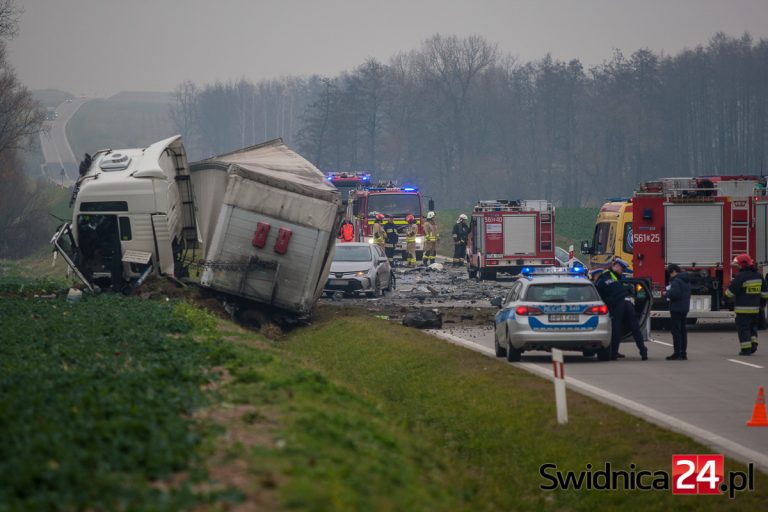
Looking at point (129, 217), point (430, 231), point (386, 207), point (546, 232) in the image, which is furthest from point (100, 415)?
→ point (386, 207)

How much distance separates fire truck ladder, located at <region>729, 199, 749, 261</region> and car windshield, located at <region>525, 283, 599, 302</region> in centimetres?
786

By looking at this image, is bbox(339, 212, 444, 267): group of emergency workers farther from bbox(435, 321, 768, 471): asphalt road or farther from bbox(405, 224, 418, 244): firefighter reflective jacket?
bbox(435, 321, 768, 471): asphalt road

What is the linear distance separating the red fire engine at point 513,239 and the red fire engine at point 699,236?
16.7 meters

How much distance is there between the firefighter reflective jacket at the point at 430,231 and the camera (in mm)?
48781

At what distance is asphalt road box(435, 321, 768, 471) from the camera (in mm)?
13336

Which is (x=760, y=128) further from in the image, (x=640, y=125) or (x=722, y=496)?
(x=722, y=496)

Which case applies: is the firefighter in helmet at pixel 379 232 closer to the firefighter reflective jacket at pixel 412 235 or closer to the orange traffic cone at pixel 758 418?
the firefighter reflective jacket at pixel 412 235

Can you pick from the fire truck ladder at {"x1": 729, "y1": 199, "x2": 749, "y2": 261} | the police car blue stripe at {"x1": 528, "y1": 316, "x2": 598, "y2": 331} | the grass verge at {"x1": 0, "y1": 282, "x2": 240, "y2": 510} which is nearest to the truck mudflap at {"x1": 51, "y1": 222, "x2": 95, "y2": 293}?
the grass verge at {"x1": 0, "y1": 282, "x2": 240, "y2": 510}

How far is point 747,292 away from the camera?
22.3 metres

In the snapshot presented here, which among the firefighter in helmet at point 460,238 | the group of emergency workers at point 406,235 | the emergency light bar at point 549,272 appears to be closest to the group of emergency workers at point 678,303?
the emergency light bar at point 549,272

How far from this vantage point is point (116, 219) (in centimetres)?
2759

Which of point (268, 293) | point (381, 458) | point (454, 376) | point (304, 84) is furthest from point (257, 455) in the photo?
point (304, 84)

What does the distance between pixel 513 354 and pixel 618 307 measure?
7.21ft

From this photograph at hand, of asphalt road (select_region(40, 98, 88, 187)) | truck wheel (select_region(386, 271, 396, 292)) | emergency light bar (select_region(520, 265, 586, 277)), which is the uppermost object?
asphalt road (select_region(40, 98, 88, 187))
